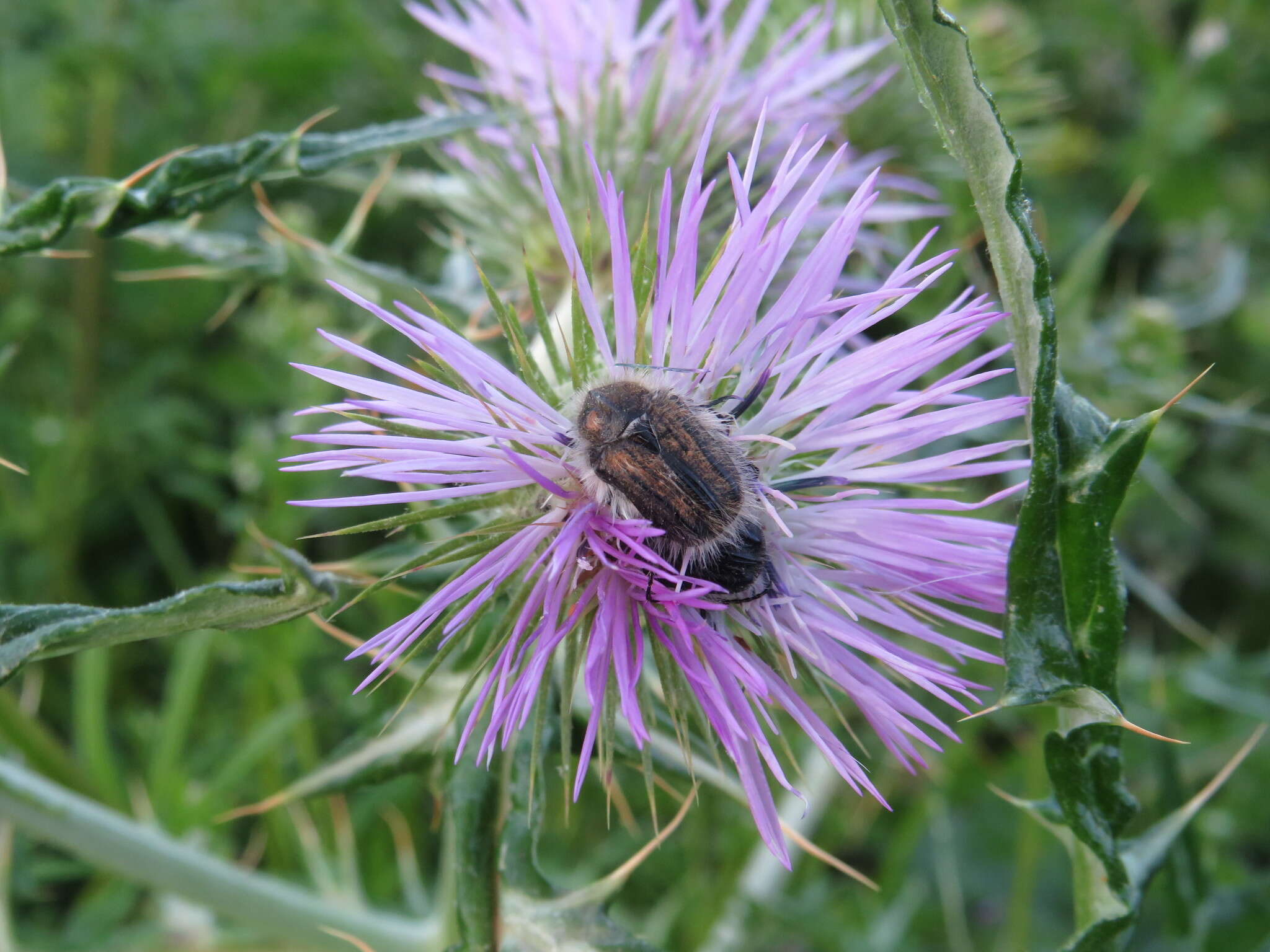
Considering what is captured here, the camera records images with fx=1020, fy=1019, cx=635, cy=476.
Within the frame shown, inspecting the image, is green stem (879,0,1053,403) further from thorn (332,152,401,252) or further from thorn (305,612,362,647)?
thorn (332,152,401,252)

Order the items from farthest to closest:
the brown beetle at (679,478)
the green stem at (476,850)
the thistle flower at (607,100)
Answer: the thistle flower at (607,100), the green stem at (476,850), the brown beetle at (679,478)

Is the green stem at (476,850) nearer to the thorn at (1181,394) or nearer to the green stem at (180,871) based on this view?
the green stem at (180,871)

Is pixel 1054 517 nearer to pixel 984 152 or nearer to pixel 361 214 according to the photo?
pixel 984 152

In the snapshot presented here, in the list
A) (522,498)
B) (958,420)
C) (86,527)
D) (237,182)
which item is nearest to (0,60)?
(86,527)

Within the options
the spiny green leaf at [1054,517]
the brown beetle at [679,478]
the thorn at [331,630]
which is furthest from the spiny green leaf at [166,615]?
the spiny green leaf at [1054,517]

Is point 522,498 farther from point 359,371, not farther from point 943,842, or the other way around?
point 943,842

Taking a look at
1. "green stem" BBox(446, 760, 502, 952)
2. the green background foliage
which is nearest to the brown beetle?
the green background foliage
